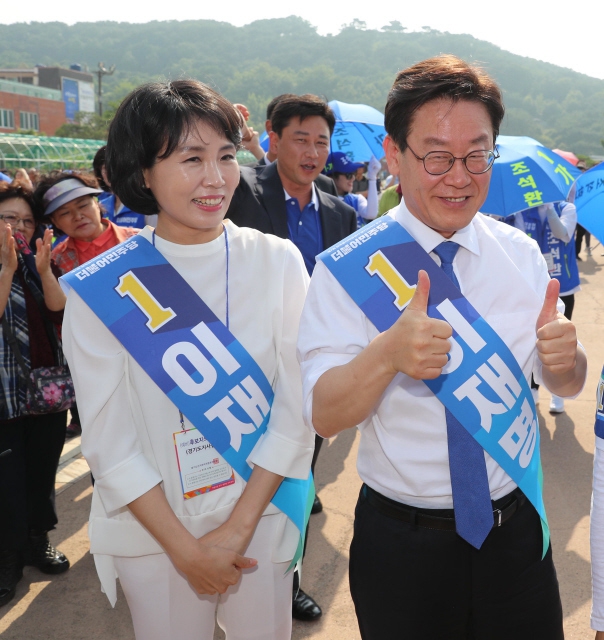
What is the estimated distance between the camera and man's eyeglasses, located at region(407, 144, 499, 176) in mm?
1450

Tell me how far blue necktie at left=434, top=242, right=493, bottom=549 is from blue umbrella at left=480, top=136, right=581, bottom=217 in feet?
9.86

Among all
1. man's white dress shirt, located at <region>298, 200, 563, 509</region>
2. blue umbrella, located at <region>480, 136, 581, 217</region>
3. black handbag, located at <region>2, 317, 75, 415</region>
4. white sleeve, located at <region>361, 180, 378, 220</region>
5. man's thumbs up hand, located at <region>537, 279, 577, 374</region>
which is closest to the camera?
man's thumbs up hand, located at <region>537, 279, 577, 374</region>

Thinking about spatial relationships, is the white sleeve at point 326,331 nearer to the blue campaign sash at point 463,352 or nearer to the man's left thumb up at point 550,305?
the blue campaign sash at point 463,352

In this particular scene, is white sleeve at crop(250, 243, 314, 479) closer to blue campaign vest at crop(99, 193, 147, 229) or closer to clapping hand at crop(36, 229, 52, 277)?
clapping hand at crop(36, 229, 52, 277)

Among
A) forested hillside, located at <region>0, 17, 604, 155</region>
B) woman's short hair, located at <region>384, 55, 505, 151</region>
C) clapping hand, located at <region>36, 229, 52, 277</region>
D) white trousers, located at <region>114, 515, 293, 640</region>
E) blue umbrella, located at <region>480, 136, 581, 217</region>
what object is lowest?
forested hillside, located at <region>0, 17, 604, 155</region>

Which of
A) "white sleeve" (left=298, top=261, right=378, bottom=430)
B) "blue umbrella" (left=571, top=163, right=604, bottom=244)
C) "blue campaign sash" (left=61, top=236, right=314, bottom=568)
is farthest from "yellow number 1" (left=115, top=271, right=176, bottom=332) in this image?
"blue umbrella" (left=571, top=163, right=604, bottom=244)

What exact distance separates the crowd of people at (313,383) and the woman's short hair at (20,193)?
162 centimetres

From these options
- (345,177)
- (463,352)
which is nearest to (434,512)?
(463,352)

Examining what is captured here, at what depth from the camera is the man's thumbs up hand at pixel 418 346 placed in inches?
49.1

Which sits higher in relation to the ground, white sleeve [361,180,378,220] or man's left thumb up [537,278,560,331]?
man's left thumb up [537,278,560,331]

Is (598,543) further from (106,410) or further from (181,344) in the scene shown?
(106,410)

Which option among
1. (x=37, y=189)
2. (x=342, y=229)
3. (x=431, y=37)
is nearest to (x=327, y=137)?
(x=342, y=229)

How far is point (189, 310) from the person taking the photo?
1682mm

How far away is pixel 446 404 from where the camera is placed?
4.83 ft
